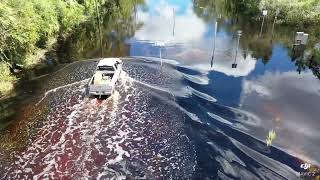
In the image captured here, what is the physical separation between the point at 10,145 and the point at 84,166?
21.5ft

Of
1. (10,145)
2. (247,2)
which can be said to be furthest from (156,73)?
(247,2)

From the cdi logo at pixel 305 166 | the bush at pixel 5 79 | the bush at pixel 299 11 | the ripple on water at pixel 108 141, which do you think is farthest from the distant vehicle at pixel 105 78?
the bush at pixel 299 11

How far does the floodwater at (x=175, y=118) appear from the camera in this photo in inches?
901

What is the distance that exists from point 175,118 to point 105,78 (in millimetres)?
8403

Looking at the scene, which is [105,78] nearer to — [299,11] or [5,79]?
[5,79]

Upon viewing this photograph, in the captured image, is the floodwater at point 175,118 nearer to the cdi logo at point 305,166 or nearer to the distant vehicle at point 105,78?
the cdi logo at point 305,166

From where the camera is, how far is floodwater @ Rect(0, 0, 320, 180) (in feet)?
75.0

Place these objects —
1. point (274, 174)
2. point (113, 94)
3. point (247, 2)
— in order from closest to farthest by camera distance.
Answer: point (274, 174) → point (113, 94) → point (247, 2)

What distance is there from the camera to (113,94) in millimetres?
32531

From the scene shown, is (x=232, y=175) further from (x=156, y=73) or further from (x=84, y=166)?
(x=156, y=73)

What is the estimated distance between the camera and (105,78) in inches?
1293

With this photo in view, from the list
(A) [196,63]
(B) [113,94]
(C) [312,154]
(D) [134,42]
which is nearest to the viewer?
(C) [312,154]

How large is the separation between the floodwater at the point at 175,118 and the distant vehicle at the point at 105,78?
88 centimetres

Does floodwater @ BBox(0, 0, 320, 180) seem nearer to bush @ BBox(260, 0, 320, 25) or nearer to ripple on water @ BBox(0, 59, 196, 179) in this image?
ripple on water @ BBox(0, 59, 196, 179)
